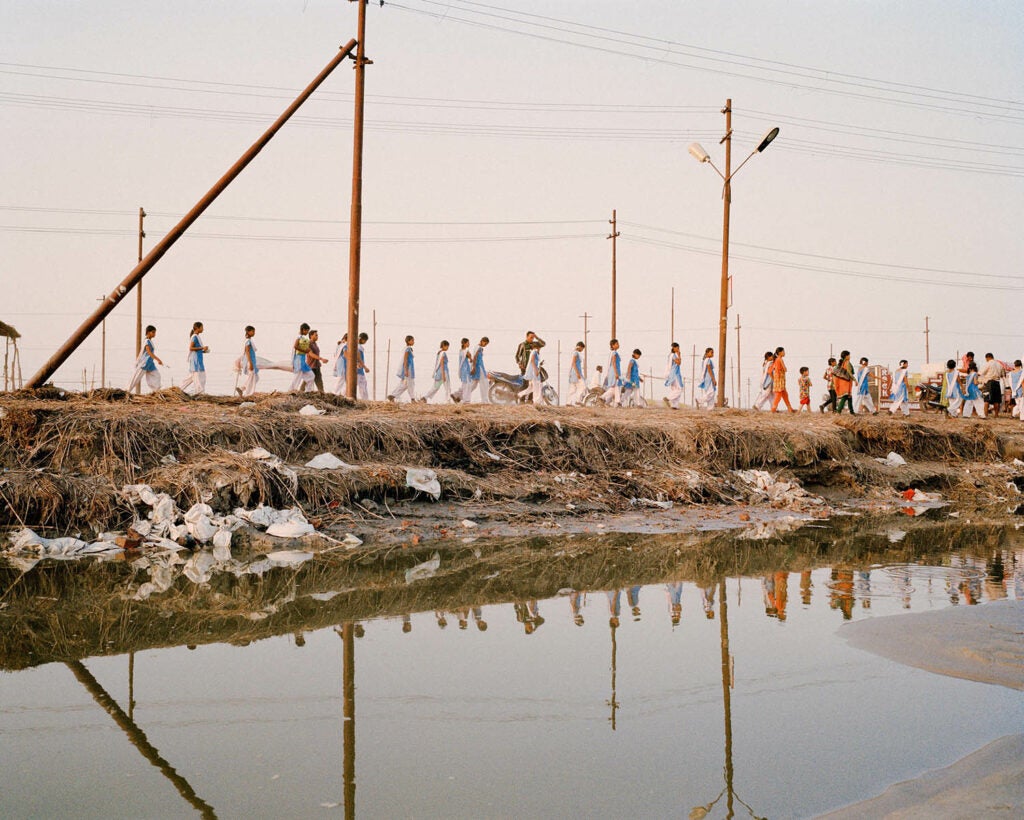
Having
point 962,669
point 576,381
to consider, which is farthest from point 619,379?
point 962,669

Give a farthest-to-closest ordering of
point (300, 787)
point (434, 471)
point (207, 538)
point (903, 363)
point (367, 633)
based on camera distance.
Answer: point (903, 363) → point (434, 471) → point (207, 538) → point (367, 633) → point (300, 787)

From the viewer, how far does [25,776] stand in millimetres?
3707

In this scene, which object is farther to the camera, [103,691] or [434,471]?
[434,471]

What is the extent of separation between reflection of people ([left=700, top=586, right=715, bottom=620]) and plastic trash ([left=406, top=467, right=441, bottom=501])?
511 centimetres

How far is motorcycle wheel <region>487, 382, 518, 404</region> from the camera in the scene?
965 inches

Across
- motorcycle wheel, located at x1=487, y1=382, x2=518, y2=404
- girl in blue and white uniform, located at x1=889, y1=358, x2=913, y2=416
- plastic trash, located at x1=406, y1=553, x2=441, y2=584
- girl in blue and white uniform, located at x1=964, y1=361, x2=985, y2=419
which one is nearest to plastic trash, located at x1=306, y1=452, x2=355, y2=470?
plastic trash, located at x1=406, y1=553, x2=441, y2=584

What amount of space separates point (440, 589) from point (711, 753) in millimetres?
4117

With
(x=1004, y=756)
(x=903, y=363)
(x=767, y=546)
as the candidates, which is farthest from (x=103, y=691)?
(x=903, y=363)

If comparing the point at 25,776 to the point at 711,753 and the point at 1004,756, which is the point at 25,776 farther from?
the point at 1004,756

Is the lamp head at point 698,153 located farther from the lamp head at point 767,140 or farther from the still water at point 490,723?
the still water at point 490,723

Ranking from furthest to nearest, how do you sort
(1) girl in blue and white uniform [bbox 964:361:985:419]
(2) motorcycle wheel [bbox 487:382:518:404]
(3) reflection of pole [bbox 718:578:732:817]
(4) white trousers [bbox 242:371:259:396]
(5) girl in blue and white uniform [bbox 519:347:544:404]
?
(1) girl in blue and white uniform [bbox 964:361:985:419] → (2) motorcycle wheel [bbox 487:382:518:404] → (5) girl in blue and white uniform [bbox 519:347:544:404] → (4) white trousers [bbox 242:371:259:396] → (3) reflection of pole [bbox 718:578:732:817]

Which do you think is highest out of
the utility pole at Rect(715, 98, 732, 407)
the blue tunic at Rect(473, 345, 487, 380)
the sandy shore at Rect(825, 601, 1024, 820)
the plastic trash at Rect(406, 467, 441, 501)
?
the utility pole at Rect(715, 98, 732, 407)

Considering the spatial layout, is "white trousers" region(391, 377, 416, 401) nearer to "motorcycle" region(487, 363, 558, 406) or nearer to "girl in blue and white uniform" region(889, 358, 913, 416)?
"motorcycle" region(487, 363, 558, 406)

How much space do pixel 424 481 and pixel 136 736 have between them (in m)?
8.17
